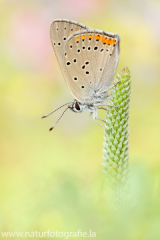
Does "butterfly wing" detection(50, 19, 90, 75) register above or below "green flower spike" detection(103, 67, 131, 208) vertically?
above

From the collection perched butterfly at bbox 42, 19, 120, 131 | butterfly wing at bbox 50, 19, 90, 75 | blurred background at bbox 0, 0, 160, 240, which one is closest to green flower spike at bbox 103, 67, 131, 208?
perched butterfly at bbox 42, 19, 120, 131

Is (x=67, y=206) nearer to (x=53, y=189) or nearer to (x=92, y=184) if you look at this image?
(x=53, y=189)

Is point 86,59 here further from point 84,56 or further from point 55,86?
point 55,86

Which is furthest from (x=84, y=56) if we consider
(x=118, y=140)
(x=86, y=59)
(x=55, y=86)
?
(x=55, y=86)

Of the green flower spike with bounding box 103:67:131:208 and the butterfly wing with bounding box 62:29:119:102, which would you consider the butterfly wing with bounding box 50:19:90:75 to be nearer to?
the butterfly wing with bounding box 62:29:119:102

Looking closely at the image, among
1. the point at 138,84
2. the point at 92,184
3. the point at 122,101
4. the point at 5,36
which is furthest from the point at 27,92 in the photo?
the point at 92,184
